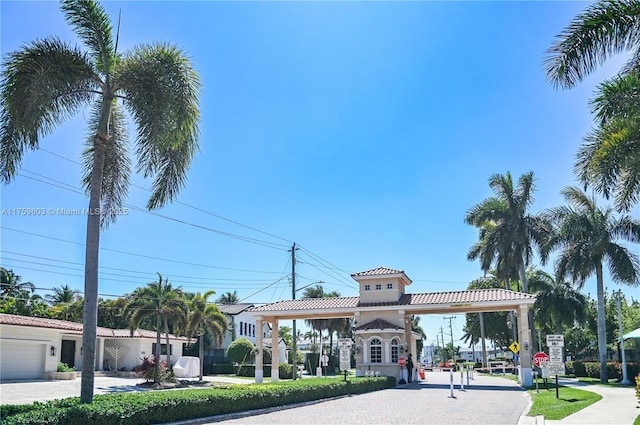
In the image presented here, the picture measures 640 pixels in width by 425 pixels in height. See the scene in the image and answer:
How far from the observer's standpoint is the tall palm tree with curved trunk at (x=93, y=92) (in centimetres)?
1235

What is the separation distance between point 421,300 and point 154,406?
23635 millimetres

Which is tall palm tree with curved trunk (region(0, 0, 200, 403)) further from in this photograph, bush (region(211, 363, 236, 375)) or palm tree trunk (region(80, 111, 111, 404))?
bush (region(211, 363, 236, 375))

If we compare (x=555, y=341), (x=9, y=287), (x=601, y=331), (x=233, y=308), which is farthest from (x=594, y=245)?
(x=9, y=287)

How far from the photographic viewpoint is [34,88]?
11922 mm

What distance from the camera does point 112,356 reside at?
45.2 metres

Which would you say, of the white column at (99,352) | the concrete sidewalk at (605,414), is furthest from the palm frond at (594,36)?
the white column at (99,352)

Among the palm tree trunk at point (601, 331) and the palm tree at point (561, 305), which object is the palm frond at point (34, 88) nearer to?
the palm tree trunk at point (601, 331)

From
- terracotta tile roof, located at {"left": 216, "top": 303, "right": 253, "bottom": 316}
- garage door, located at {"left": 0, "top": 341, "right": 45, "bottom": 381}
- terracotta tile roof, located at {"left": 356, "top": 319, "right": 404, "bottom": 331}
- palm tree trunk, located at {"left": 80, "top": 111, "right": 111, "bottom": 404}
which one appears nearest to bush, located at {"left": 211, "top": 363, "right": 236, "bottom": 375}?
terracotta tile roof, located at {"left": 216, "top": 303, "right": 253, "bottom": 316}

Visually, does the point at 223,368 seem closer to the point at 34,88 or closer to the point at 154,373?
the point at 154,373

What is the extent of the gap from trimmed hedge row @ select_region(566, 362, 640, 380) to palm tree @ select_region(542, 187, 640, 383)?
87.6 inches

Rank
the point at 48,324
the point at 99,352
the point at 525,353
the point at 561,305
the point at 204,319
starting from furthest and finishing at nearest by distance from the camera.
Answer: the point at 99,352 < the point at 561,305 < the point at 204,319 < the point at 48,324 < the point at 525,353

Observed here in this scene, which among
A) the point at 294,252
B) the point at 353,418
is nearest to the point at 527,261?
the point at 294,252

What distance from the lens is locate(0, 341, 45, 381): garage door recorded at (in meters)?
32.2

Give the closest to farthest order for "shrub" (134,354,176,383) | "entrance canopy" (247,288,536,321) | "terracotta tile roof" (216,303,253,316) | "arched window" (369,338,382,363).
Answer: "entrance canopy" (247,288,536,321)
"shrub" (134,354,176,383)
"arched window" (369,338,382,363)
"terracotta tile roof" (216,303,253,316)
